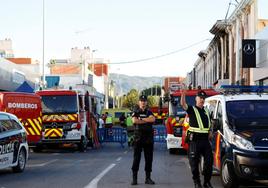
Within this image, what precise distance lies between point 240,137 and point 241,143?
12cm

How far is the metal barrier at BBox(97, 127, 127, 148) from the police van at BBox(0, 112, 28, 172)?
499 inches

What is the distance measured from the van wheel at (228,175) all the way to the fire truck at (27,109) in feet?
35.0

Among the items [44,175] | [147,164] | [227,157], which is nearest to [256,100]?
[227,157]

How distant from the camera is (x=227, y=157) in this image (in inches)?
429

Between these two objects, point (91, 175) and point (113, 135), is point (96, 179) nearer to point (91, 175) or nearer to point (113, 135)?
point (91, 175)

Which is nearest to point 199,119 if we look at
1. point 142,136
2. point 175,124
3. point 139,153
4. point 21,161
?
point 142,136

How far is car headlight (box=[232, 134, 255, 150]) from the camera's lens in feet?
34.3

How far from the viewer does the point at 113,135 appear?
28109 millimetres

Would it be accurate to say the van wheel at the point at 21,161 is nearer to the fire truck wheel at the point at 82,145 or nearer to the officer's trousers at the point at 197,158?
the officer's trousers at the point at 197,158

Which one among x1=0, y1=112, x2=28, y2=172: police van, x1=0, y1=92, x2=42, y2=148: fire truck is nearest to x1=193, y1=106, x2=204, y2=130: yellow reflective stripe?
x1=0, y1=112, x2=28, y2=172: police van

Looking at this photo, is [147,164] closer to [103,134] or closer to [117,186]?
[117,186]

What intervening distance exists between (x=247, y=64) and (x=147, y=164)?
21.6 metres

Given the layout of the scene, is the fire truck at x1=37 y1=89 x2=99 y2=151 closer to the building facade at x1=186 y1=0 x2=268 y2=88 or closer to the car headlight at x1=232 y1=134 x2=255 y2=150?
the building facade at x1=186 y1=0 x2=268 y2=88

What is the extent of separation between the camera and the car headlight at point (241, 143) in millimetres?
10456
